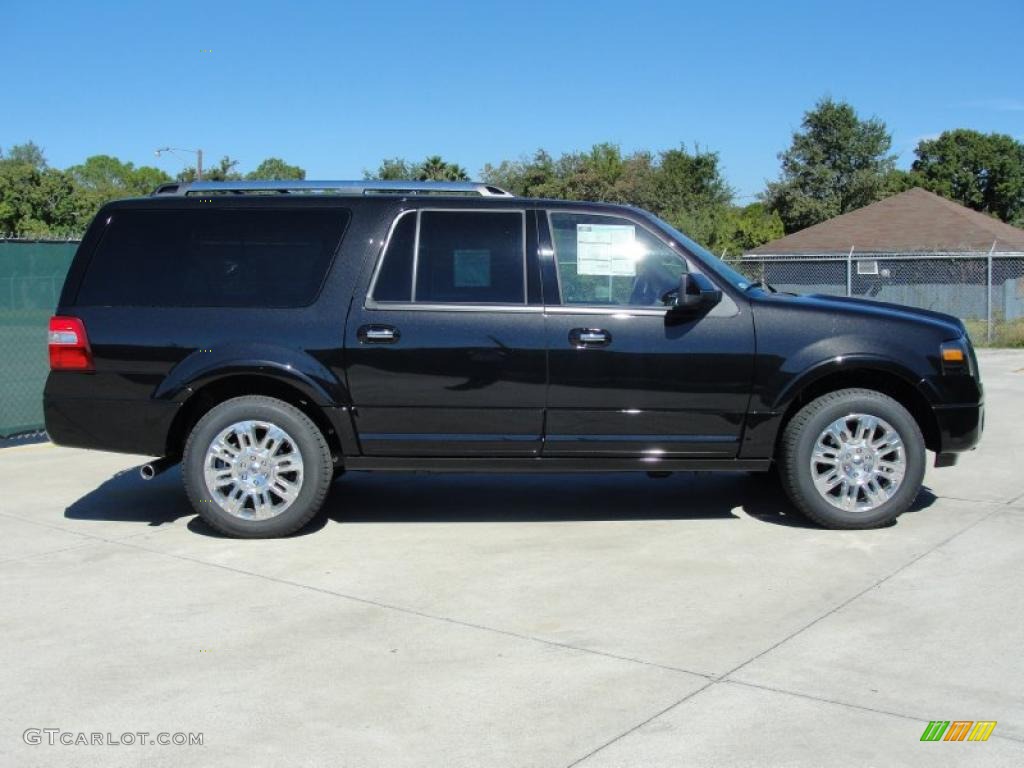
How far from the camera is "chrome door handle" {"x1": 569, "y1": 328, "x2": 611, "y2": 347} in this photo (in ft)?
21.0

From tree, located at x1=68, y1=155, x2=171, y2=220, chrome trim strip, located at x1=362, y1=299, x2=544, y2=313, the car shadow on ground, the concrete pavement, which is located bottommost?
the concrete pavement

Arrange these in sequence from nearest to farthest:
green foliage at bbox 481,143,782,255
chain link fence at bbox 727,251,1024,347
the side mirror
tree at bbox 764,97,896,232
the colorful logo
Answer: the colorful logo
the side mirror
chain link fence at bbox 727,251,1024,347
green foliage at bbox 481,143,782,255
tree at bbox 764,97,896,232

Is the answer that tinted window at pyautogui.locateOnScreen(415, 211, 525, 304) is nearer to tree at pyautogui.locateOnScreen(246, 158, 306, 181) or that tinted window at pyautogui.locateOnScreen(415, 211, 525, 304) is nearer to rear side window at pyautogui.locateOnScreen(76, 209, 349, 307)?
rear side window at pyautogui.locateOnScreen(76, 209, 349, 307)

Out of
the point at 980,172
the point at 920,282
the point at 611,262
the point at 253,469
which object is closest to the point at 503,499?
the point at 253,469

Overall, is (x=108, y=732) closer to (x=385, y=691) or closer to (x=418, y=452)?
(x=385, y=691)

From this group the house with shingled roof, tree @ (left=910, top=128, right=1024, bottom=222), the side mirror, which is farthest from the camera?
tree @ (left=910, top=128, right=1024, bottom=222)

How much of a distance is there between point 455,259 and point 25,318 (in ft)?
24.1

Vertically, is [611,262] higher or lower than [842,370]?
higher

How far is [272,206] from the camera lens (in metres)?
6.71

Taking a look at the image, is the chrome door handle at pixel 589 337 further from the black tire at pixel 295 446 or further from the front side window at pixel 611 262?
the black tire at pixel 295 446

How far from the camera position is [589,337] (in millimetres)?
6402

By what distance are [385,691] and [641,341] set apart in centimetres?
289

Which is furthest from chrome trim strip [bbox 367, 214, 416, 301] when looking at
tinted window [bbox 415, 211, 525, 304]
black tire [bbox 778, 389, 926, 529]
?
black tire [bbox 778, 389, 926, 529]

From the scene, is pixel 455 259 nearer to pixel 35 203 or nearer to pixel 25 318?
pixel 25 318
